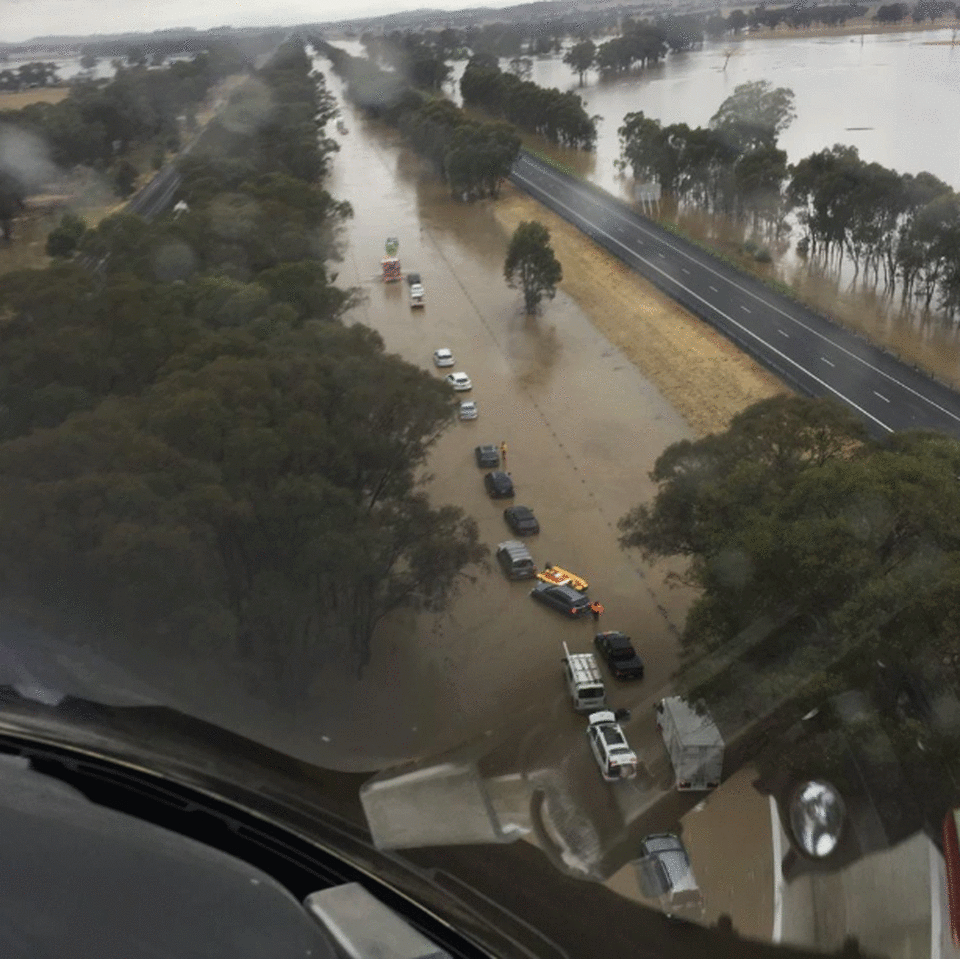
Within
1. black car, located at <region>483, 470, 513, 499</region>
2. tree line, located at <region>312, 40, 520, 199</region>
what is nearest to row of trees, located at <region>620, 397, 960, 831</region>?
black car, located at <region>483, 470, 513, 499</region>

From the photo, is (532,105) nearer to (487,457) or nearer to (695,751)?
(487,457)

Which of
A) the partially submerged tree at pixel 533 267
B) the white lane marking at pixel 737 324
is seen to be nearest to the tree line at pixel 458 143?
the white lane marking at pixel 737 324

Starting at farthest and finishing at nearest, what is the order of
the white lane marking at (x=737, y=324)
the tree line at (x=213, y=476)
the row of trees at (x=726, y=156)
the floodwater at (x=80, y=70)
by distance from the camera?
the floodwater at (x=80, y=70)
the row of trees at (x=726, y=156)
the white lane marking at (x=737, y=324)
the tree line at (x=213, y=476)

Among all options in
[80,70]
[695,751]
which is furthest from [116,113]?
[695,751]

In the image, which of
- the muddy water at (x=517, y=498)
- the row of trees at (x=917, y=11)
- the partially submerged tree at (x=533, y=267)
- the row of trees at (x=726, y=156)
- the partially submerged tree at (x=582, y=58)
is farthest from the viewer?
the row of trees at (x=917, y=11)

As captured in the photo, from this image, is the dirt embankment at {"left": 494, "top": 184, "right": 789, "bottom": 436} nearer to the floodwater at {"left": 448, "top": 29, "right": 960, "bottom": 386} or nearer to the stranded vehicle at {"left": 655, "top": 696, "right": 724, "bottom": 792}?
the floodwater at {"left": 448, "top": 29, "right": 960, "bottom": 386}

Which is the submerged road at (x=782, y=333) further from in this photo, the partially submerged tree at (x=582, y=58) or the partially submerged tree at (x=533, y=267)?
the partially submerged tree at (x=582, y=58)

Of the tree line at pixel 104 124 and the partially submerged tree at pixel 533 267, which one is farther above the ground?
the tree line at pixel 104 124
